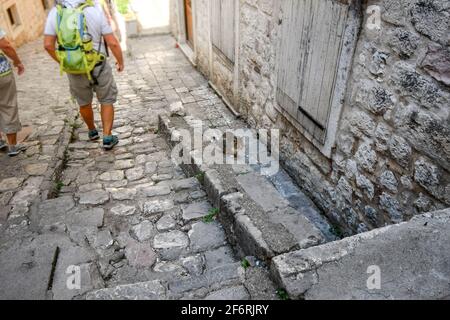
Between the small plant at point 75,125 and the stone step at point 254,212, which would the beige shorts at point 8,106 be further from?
the stone step at point 254,212

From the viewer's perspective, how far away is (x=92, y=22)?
14.0ft

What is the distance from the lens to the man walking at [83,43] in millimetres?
4180

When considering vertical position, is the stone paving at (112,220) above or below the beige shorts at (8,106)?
below

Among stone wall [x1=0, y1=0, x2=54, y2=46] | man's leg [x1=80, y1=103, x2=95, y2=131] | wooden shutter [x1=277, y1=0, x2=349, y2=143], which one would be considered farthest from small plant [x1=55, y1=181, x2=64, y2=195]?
stone wall [x1=0, y1=0, x2=54, y2=46]

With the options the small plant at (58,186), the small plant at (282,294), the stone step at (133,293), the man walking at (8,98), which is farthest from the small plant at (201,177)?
the man walking at (8,98)

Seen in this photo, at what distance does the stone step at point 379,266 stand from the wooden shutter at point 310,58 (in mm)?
1484

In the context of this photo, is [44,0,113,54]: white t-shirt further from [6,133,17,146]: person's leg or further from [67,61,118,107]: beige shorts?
[6,133,17,146]: person's leg

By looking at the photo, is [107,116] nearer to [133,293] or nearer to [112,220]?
[112,220]

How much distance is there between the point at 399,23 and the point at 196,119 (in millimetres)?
3441

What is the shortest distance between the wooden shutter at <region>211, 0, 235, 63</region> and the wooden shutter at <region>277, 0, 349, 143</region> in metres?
1.77

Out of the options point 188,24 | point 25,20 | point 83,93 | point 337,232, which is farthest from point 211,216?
point 25,20
